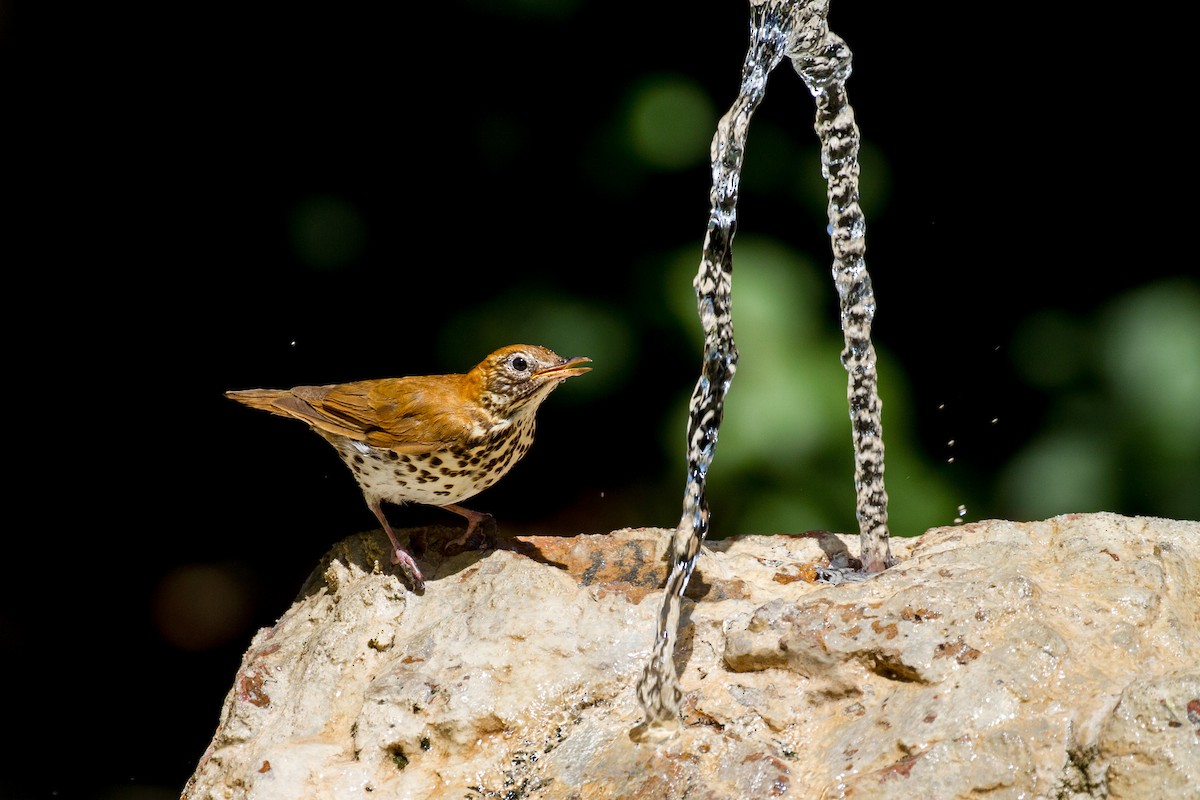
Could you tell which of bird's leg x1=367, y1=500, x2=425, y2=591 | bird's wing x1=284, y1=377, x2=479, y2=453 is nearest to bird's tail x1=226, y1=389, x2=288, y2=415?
bird's wing x1=284, y1=377, x2=479, y2=453

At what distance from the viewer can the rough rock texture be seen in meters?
2.18

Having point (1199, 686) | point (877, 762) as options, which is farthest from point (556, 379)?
point (1199, 686)

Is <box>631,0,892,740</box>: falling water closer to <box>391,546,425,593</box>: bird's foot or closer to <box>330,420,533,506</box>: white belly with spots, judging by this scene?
<box>330,420,533,506</box>: white belly with spots

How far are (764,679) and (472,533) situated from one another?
3.71ft

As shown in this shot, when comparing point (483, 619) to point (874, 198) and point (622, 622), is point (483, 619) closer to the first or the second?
point (622, 622)

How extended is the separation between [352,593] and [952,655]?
1.52m

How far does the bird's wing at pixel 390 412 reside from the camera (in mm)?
3373

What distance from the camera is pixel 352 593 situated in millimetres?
3182

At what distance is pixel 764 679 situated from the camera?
2617 millimetres

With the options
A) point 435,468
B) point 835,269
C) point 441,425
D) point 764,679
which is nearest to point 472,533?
point 435,468

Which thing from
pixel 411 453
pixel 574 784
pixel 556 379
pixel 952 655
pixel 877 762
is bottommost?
pixel 574 784

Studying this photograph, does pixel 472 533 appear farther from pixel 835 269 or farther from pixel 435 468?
pixel 835 269

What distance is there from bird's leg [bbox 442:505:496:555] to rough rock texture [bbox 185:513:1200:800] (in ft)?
0.53

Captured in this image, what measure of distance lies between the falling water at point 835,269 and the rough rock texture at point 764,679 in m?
0.17
